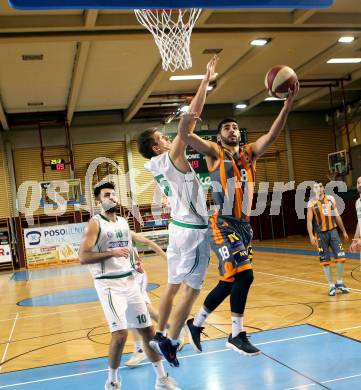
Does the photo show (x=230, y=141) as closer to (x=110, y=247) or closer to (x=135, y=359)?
(x=110, y=247)

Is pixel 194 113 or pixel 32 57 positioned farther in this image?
pixel 32 57

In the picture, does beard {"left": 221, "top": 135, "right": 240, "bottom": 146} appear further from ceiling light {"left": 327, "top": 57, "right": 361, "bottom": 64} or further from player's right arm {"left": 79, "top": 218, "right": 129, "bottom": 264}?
ceiling light {"left": 327, "top": 57, "right": 361, "bottom": 64}

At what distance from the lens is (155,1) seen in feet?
14.0

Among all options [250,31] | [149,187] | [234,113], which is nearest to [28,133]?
[149,187]

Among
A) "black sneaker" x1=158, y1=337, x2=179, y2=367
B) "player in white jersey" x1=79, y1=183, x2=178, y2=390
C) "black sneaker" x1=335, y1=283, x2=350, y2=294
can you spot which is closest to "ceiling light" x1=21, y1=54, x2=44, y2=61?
"black sneaker" x1=335, y1=283, x2=350, y2=294

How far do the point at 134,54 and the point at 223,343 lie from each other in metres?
10.0

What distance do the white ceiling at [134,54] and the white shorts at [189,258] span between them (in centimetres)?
777

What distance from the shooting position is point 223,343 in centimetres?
626

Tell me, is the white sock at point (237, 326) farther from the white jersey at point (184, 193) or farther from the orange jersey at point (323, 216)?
the orange jersey at point (323, 216)

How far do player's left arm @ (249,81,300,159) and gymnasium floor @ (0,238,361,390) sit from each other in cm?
214

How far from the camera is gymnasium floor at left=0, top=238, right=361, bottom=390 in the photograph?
4.96m

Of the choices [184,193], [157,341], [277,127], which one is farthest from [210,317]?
[277,127]

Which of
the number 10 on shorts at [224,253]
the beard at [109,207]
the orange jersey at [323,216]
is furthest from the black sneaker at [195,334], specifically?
the orange jersey at [323,216]

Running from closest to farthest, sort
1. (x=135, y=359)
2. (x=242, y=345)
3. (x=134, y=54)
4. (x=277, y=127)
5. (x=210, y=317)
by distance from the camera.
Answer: (x=242, y=345)
(x=277, y=127)
(x=135, y=359)
(x=210, y=317)
(x=134, y=54)
